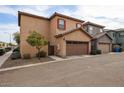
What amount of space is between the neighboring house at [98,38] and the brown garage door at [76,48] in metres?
4.00

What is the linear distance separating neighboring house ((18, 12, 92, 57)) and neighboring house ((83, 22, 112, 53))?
3.65m

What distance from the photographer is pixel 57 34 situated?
2017cm

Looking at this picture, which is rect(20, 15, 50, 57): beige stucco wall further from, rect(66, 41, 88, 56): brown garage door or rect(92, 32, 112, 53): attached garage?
rect(92, 32, 112, 53): attached garage

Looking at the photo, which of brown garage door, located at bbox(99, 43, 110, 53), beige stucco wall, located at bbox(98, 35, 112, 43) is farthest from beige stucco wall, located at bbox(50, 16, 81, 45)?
brown garage door, located at bbox(99, 43, 110, 53)

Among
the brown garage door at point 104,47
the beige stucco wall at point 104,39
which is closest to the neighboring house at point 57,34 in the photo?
the beige stucco wall at point 104,39

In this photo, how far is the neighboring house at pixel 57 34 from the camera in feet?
62.6

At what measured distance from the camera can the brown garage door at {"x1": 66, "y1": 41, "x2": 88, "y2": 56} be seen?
19.8 meters

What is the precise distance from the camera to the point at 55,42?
21.2 m

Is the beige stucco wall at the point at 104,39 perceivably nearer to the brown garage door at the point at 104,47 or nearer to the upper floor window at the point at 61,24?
the brown garage door at the point at 104,47

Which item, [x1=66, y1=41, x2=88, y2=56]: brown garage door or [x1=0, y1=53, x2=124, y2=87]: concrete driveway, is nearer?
[x1=0, y1=53, x2=124, y2=87]: concrete driveway

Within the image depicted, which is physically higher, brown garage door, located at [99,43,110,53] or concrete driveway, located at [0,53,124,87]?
brown garage door, located at [99,43,110,53]

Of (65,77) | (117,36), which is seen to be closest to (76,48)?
(65,77)
